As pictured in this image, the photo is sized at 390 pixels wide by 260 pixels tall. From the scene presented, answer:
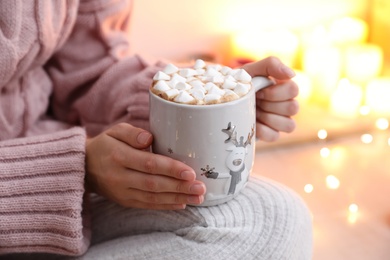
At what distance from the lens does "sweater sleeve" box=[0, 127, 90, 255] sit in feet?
2.19

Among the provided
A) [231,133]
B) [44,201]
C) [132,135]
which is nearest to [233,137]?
[231,133]

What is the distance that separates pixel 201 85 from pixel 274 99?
0.15 m

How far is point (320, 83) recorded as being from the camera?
1.38m

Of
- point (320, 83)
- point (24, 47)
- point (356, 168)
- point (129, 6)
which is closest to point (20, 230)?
point (24, 47)

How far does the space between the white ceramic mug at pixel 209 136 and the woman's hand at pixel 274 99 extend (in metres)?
0.07

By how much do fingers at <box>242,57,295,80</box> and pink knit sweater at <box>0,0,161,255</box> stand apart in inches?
6.6

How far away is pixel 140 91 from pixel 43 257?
0.83ft

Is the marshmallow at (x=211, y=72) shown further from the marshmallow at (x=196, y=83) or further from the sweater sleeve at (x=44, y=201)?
the sweater sleeve at (x=44, y=201)

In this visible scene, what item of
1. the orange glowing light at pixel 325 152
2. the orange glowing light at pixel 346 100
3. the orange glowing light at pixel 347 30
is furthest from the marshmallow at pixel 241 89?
the orange glowing light at pixel 347 30

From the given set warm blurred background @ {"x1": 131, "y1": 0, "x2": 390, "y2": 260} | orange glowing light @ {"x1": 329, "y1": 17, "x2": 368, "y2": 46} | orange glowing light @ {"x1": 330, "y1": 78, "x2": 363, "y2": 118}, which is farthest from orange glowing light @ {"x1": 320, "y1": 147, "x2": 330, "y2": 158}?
orange glowing light @ {"x1": 329, "y1": 17, "x2": 368, "y2": 46}

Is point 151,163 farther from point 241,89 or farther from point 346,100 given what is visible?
point 346,100

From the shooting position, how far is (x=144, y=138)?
0.62 meters

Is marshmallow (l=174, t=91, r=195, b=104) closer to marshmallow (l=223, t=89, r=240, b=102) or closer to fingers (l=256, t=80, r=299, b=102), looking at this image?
marshmallow (l=223, t=89, r=240, b=102)

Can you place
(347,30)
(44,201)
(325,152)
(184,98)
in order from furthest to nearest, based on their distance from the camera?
1. (347,30)
2. (325,152)
3. (44,201)
4. (184,98)
